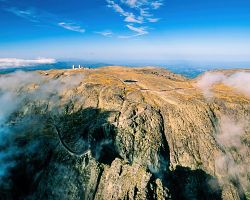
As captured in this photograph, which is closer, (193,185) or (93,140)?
(193,185)

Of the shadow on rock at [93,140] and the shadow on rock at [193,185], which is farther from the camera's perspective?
the shadow on rock at [93,140]

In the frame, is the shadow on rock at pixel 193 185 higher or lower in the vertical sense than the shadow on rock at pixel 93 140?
lower

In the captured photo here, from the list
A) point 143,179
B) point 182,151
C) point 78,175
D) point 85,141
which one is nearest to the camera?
point 143,179

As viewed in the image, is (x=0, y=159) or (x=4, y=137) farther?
(x=4, y=137)

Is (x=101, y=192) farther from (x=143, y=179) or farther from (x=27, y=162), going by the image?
(x=27, y=162)

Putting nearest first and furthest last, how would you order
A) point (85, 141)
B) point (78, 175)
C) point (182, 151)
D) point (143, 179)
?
point (143, 179) < point (78, 175) < point (85, 141) < point (182, 151)

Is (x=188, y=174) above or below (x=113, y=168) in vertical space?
below

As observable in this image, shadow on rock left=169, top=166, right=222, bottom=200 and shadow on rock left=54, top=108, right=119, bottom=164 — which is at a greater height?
shadow on rock left=54, top=108, right=119, bottom=164

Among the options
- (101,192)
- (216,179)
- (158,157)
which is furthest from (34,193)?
(216,179)

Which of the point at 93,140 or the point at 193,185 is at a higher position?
the point at 93,140

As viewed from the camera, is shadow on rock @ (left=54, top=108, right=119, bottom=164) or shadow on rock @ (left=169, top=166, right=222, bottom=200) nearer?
shadow on rock @ (left=169, top=166, right=222, bottom=200)
